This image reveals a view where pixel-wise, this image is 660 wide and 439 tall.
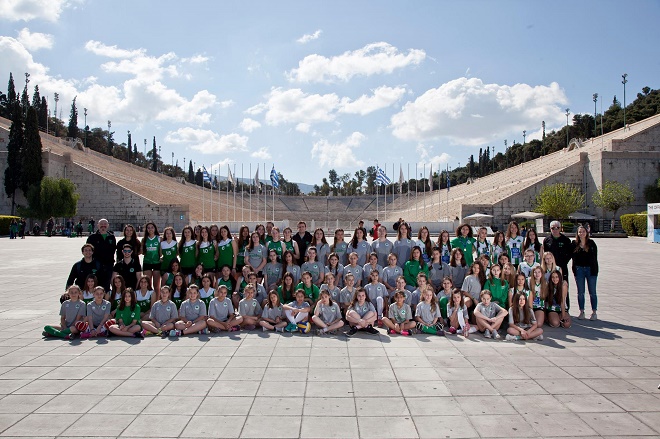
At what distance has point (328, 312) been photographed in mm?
7008

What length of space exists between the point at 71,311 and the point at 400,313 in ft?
15.7

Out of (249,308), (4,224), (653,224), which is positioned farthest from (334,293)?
(4,224)

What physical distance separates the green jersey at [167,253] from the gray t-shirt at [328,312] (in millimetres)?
2842

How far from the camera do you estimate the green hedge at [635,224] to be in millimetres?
31047

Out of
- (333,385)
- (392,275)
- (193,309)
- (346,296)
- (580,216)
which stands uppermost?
(580,216)

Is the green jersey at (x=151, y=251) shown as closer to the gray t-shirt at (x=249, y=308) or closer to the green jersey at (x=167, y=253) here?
the green jersey at (x=167, y=253)

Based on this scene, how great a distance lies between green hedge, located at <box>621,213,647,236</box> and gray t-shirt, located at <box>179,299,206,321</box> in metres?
32.8

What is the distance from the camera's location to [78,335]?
672cm

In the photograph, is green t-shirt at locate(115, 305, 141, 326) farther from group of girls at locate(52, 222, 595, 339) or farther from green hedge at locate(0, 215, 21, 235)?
green hedge at locate(0, 215, 21, 235)

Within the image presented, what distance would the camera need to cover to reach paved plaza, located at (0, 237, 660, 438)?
3.79 m

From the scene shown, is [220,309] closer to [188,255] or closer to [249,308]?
[249,308]

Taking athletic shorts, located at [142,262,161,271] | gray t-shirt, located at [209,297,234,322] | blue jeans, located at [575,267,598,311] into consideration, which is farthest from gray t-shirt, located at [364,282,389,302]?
athletic shorts, located at [142,262,161,271]

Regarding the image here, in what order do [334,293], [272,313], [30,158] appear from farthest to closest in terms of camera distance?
[30,158] → [334,293] → [272,313]

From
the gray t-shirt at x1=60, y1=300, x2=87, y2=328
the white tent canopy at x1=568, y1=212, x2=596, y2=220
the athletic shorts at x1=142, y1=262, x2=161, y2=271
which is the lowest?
the gray t-shirt at x1=60, y1=300, x2=87, y2=328
